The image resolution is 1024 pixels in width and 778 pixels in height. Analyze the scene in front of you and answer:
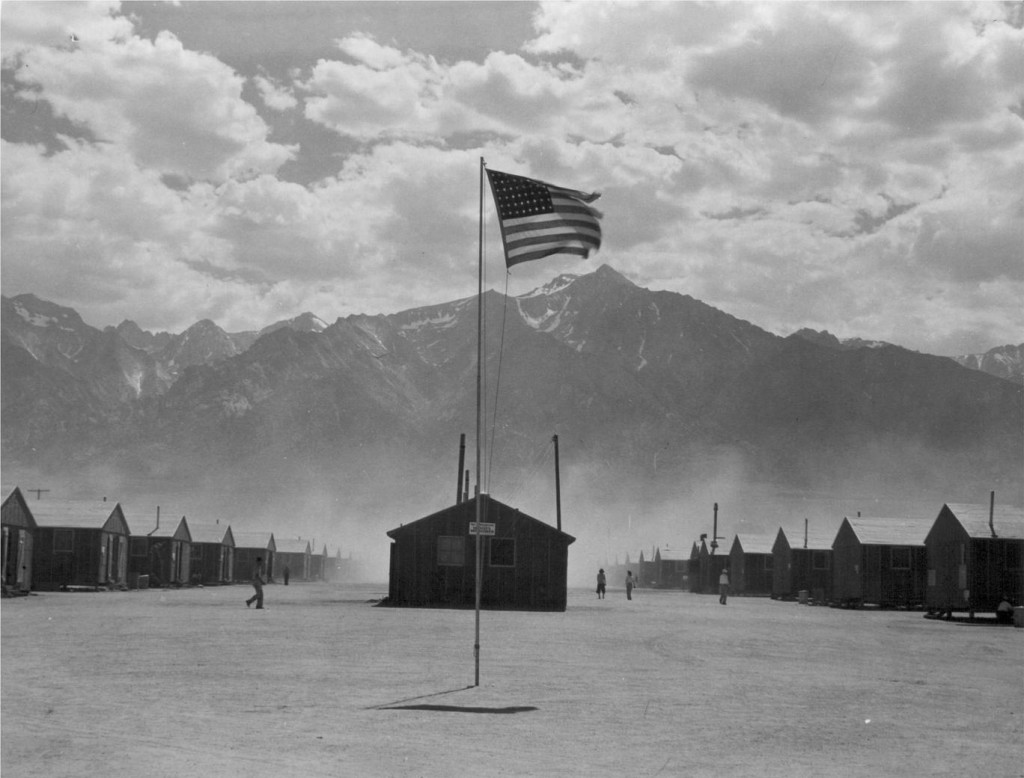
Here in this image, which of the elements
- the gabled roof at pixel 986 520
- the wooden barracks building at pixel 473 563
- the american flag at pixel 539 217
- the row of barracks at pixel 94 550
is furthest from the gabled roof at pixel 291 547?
the american flag at pixel 539 217

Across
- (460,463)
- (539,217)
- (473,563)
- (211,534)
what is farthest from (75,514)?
(539,217)

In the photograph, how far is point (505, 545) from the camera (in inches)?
2119

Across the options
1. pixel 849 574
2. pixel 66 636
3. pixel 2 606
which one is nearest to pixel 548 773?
pixel 66 636

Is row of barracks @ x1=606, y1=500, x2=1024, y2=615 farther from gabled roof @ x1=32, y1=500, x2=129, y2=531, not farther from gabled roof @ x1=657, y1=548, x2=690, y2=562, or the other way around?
gabled roof @ x1=32, y1=500, x2=129, y2=531

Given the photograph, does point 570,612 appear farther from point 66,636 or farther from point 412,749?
point 412,749

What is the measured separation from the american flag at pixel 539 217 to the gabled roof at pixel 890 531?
160 ft

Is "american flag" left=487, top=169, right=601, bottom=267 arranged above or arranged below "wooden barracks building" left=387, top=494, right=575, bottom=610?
above

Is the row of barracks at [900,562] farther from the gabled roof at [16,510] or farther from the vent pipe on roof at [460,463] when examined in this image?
the gabled roof at [16,510]

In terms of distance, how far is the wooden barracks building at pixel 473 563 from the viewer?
176 ft

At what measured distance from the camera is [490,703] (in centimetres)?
2003

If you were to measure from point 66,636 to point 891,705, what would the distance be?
20002 millimetres

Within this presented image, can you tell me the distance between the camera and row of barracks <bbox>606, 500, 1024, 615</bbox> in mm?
57156

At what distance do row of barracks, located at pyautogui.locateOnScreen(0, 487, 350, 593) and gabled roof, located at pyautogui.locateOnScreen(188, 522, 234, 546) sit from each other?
0.35 feet

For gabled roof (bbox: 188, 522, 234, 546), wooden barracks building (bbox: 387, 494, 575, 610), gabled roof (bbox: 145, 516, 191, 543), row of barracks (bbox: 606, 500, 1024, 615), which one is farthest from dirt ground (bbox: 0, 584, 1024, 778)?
gabled roof (bbox: 188, 522, 234, 546)
